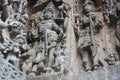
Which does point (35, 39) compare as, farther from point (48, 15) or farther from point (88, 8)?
point (88, 8)

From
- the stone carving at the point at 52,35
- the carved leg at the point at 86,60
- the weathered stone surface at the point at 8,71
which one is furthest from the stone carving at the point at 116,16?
the weathered stone surface at the point at 8,71

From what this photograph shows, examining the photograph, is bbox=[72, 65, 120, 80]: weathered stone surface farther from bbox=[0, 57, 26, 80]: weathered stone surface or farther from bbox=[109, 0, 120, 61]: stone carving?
bbox=[0, 57, 26, 80]: weathered stone surface

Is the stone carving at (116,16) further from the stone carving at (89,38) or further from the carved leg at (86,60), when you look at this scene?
the carved leg at (86,60)

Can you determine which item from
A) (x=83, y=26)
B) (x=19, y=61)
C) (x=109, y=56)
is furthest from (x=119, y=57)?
(x=19, y=61)

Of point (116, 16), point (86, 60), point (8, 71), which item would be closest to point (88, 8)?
point (116, 16)

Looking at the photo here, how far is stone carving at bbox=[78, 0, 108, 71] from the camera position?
3.97 metres

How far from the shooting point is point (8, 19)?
3.79 metres

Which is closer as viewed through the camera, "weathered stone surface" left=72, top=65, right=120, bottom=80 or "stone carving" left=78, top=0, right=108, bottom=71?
"weathered stone surface" left=72, top=65, right=120, bottom=80

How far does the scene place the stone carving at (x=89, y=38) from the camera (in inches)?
156

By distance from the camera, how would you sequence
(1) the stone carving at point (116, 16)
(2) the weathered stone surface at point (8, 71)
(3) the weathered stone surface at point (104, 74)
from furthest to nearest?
(1) the stone carving at point (116, 16), (3) the weathered stone surface at point (104, 74), (2) the weathered stone surface at point (8, 71)

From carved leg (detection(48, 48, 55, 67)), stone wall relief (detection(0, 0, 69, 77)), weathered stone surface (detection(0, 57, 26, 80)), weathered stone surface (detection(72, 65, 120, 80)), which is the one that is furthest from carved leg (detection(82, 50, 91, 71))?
weathered stone surface (detection(0, 57, 26, 80))

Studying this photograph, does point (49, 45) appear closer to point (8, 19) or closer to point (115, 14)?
point (8, 19)

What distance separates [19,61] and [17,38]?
34cm

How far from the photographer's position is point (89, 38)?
4.15 m
